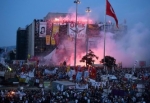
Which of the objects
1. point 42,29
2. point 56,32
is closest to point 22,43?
point 42,29

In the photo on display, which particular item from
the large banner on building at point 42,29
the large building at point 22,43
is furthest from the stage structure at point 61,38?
the large building at point 22,43

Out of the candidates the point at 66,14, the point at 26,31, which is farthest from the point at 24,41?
the point at 66,14

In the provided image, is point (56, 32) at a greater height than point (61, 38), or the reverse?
point (56, 32)

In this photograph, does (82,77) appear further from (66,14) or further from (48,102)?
(66,14)

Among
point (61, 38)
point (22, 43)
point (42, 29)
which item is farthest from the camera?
point (22, 43)

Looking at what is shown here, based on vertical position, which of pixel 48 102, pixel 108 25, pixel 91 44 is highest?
pixel 108 25

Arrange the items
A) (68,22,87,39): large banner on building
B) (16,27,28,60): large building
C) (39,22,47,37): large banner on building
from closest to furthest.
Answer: (68,22,87,39): large banner on building, (39,22,47,37): large banner on building, (16,27,28,60): large building

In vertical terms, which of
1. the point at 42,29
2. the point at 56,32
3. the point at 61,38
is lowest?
the point at 61,38

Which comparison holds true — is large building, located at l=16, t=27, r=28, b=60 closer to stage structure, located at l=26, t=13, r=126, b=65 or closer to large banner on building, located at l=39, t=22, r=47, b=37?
stage structure, located at l=26, t=13, r=126, b=65

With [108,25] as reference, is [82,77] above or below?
below

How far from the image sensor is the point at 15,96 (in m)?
22.0

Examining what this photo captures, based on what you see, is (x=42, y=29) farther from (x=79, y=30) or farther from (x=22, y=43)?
(x=22, y=43)

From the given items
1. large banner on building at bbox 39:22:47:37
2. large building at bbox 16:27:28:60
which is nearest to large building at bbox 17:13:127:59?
large banner on building at bbox 39:22:47:37

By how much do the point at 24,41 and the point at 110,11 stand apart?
61.1m
